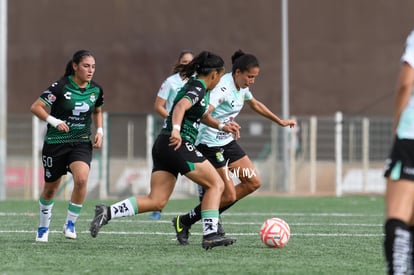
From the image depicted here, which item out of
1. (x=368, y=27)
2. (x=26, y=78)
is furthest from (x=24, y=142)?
(x=368, y=27)

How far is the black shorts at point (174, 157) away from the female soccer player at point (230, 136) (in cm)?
119

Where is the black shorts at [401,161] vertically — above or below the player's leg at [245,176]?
above

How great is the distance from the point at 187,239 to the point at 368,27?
27778 millimetres

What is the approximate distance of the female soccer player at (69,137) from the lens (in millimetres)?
10500

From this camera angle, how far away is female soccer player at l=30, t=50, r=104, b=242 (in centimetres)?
1050

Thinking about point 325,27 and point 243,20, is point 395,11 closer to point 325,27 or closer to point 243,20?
point 325,27

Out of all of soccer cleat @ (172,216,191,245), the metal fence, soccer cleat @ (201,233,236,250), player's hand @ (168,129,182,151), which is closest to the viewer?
player's hand @ (168,129,182,151)

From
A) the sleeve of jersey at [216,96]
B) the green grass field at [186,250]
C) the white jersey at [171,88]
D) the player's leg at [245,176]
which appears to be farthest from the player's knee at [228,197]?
the white jersey at [171,88]

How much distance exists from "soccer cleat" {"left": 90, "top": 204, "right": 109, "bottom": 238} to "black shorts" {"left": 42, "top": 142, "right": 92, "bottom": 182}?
1159 mm

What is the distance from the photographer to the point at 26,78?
122 feet

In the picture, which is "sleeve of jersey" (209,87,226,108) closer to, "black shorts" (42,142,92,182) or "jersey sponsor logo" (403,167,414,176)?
"black shorts" (42,142,92,182)

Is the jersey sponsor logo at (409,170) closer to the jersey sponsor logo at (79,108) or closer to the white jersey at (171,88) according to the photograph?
the jersey sponsor logo at (79,108)

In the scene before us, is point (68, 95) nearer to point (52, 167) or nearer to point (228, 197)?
point (52, 167)

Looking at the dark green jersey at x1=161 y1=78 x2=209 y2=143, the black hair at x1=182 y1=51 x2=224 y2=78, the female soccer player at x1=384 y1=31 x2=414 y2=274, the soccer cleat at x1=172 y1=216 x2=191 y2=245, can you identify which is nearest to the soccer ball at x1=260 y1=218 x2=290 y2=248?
the soccer cleat at x1=172 y1=216 x2=191 y2=245
